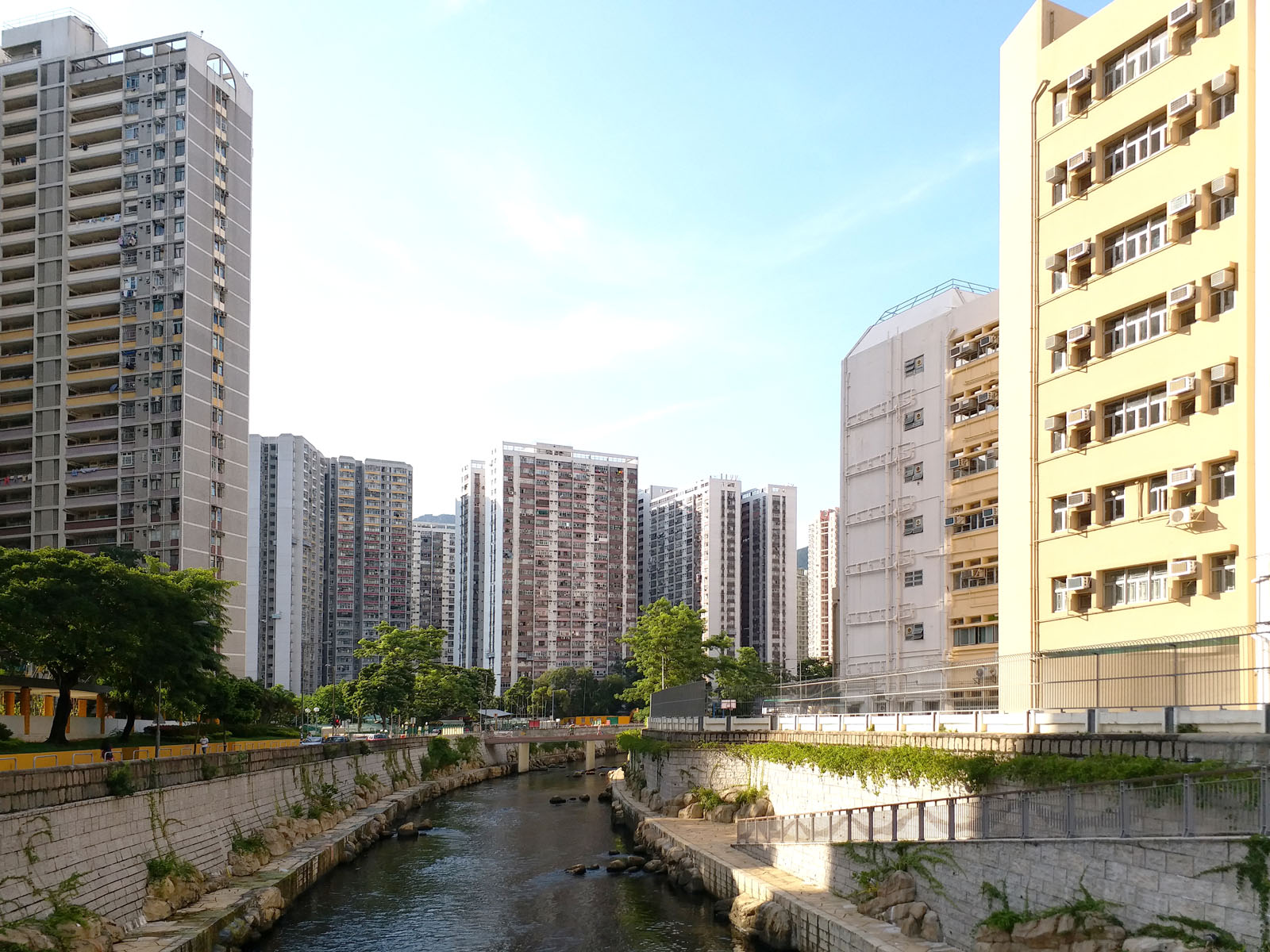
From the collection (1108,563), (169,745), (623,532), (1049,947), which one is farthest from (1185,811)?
(623,532)

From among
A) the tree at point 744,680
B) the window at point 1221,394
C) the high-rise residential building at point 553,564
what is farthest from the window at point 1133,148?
→ the high-rise residential building at point 553,564

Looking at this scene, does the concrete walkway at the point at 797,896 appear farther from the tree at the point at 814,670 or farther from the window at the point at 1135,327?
the tree at the point at 814,670

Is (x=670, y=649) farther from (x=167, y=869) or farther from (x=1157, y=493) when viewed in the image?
(x=167, y=869)

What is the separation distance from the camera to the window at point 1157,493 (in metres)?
34.0

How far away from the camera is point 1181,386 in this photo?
32.8m

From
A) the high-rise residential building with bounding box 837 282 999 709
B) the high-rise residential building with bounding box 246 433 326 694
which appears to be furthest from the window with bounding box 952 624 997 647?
the high-rise residential building with bounding box 246 433 326 694

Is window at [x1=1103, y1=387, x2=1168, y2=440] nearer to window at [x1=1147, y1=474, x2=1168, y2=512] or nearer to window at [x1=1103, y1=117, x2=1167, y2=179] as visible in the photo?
window at [x1=1147, y1=474, x2=1168, y2=512]

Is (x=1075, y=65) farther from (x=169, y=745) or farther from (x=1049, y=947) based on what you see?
(x=169, y=745)

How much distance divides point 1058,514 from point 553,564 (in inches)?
6156

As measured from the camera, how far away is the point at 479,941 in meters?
34.8

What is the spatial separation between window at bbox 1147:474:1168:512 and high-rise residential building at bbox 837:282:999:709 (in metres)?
18.6

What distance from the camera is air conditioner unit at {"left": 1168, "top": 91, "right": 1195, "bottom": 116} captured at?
109 feet

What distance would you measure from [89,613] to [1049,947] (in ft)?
131

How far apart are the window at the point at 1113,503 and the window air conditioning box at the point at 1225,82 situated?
476 inches
